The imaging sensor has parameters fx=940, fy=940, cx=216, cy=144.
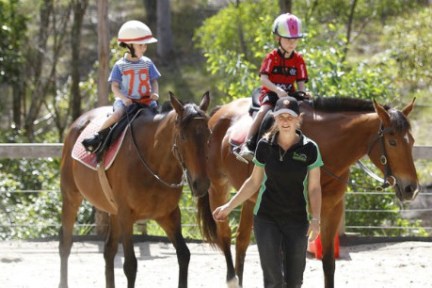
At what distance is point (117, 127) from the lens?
8.40 meters

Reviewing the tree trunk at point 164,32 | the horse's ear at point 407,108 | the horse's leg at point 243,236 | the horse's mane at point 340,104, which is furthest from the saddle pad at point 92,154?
the tree trunk at point 164,32

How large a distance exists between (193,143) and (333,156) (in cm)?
156

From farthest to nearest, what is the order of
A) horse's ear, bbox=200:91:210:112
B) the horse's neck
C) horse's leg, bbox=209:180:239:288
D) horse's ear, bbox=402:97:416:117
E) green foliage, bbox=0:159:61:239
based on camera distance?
1. green foliage, bbox=0:159:61:239
2. horse's leg, bbox=209:180:239:288
3. the horse's neck
4. horse's ear, bbox=402:97:416:117
5. horse's ear, bbox=200:91:210:112

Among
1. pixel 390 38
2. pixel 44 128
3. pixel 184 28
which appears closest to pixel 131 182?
pixel 390 38

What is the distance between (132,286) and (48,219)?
6299 millimetres

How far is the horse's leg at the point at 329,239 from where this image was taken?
834cm

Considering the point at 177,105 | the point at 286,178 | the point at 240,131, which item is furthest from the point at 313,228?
the point at 240,131

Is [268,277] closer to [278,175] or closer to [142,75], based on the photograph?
[278,175]

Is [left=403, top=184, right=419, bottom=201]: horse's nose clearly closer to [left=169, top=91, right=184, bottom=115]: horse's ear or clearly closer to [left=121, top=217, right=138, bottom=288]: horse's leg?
[left=169, top=91, right=184, bottom=115]: horse's ear

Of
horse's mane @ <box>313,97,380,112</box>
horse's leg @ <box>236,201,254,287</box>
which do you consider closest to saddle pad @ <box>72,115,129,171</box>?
horse's leg @ <box>236,201,254,287</box>

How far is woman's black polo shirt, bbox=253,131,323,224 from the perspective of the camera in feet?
20.3

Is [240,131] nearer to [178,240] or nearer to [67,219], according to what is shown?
[178,240]

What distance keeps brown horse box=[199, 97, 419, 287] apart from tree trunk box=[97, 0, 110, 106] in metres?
3.32

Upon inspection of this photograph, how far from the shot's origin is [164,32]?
30.8m
